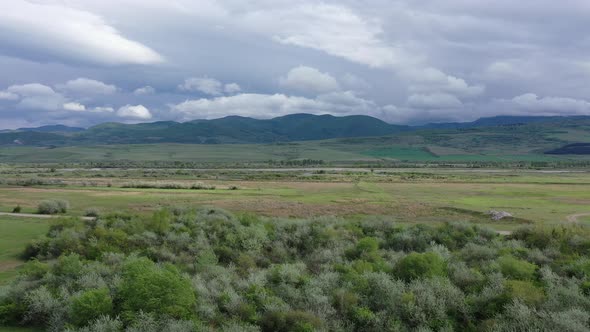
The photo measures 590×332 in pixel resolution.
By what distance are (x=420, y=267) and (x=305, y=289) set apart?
5543 millimetres

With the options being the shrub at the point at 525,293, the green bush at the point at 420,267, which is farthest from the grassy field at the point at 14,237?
the shrub at the point at 525,293

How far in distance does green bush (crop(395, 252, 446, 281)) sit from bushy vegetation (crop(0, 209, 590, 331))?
0.20ft

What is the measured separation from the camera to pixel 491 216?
39906mm

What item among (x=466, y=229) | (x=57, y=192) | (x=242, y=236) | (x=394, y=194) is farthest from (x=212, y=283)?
(x=57, y=192)

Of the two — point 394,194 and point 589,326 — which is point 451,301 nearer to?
point 589,326

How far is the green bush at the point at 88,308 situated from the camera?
592 inches

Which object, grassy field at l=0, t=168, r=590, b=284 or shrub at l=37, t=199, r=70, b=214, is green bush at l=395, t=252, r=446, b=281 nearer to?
grassy field at l=0, t=168, r=590, b=284

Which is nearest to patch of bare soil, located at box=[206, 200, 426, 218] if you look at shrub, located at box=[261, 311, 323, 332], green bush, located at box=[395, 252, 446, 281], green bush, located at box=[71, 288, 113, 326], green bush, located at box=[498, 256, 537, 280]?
green bush, located at box=[395, 252, 446, 281]

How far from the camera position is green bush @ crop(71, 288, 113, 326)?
15.0m

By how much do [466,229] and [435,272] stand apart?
12.2 m

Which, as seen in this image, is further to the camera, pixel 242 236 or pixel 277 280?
pixel 242 236

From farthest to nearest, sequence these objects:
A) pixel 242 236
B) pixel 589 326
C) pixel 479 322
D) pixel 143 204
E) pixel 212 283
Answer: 1. pixel 143 204
2. pixel 242 236
3. pixel 212 283
4. pixel 479 322
5. pixel 589 326

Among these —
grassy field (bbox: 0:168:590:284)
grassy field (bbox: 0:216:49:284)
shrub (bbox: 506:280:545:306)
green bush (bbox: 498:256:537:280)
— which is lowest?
grassy field (bbox: 0:168:590:284)

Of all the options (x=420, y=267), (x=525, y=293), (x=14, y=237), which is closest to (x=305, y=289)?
(x=420, y=267)
